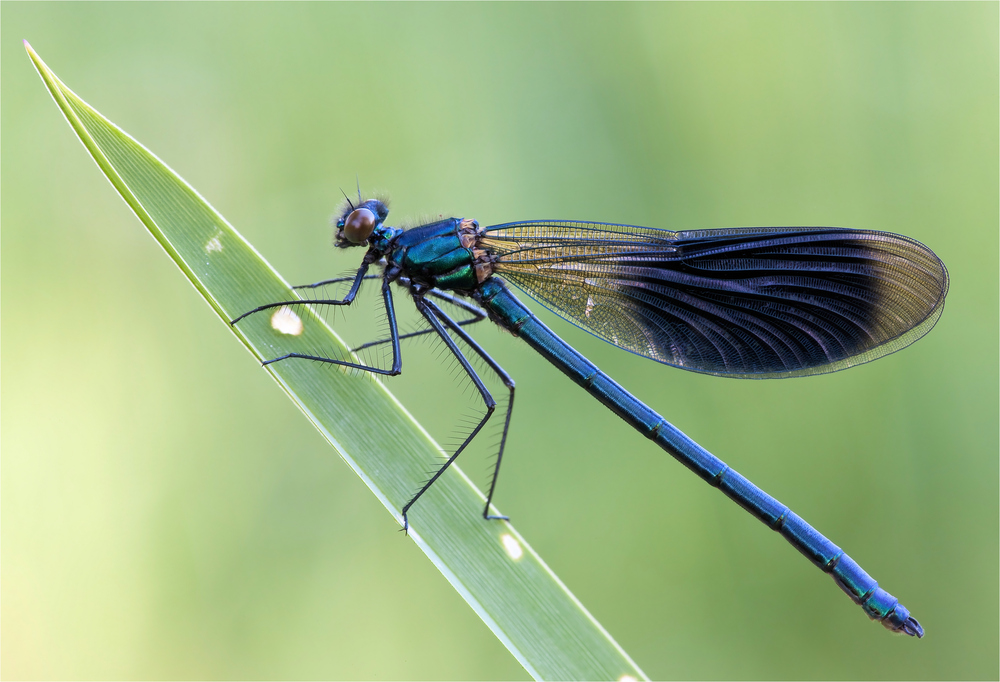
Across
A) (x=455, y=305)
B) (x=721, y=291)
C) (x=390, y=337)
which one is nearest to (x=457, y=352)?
(x=390, y=337)

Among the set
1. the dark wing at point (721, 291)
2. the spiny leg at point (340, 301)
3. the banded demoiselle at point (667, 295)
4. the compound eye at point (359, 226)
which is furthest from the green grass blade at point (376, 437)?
the dark wing at point (721, 291)

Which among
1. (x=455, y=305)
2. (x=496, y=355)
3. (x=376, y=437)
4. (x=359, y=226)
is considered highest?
(x=359, y=226)

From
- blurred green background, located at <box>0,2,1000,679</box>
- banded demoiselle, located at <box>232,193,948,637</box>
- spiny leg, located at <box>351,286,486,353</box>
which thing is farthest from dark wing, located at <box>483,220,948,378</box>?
blurred green background, located at <box>0,2,1000,679</box>

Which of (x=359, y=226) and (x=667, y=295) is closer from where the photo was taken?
(x=359, y=226)

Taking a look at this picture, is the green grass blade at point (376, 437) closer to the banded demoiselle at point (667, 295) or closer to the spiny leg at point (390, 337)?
the spiny leg at point (390, 337)

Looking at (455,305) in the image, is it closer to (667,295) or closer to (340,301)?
(340,301)
